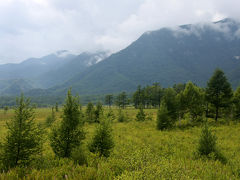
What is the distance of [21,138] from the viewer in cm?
664

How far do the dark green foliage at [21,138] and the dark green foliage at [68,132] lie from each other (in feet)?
5.29

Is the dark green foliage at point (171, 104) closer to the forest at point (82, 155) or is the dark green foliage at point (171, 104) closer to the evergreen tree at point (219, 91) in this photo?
the evergreen tree at point (219, 91)

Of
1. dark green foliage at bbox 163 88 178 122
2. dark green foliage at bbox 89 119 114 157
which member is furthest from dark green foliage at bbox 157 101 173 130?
dark green foliage at bbox 89 119 114 157

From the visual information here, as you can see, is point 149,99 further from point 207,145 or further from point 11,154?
point 11,154

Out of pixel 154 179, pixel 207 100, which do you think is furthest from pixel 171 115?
pixel 154 179

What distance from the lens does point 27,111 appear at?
7.12 m

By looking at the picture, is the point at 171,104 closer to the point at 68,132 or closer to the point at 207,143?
the point at 207,143

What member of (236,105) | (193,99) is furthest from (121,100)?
(236,105)

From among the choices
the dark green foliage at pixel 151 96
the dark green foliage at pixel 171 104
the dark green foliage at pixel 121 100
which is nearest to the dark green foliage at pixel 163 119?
the dark green foliage at pixel 171 104

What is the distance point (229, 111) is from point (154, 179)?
37112mm

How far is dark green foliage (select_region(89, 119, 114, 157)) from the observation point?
394 inches

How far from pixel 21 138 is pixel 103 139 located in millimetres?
5037

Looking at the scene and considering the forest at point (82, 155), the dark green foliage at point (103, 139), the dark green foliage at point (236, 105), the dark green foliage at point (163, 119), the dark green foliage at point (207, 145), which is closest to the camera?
the forest at point (82, 155)

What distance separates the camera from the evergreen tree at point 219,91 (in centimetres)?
2581
